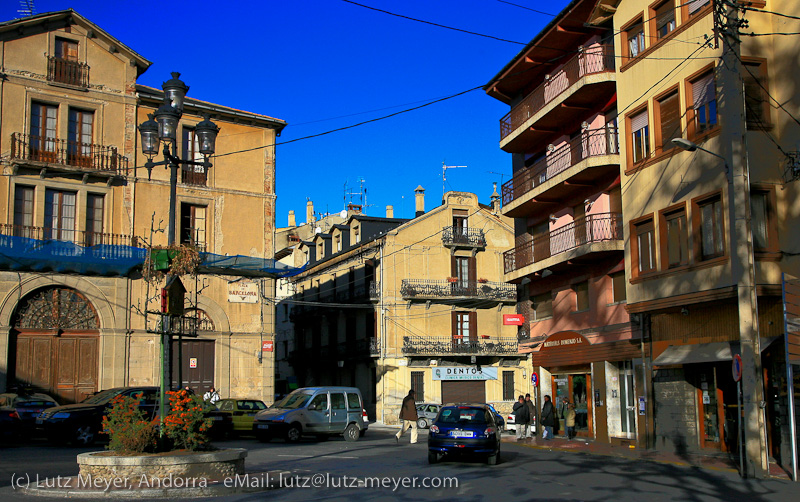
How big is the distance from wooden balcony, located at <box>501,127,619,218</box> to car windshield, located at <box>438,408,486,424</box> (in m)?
9.65

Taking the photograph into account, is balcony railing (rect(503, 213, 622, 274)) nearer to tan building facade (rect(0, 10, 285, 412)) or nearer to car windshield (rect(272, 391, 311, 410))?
car windshield (rect(272, 391, 311, 410))

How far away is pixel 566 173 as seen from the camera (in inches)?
1022

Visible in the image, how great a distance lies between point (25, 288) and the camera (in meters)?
29.4

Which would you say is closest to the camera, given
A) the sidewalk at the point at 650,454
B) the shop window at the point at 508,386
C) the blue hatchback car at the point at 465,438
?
the sidewalk at the point at 650,454

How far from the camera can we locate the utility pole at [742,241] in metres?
15.7

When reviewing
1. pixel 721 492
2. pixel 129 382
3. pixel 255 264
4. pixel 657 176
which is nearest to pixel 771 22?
pixel 657 176

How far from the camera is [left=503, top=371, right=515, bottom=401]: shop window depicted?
160 ft

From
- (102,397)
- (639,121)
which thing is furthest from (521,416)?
(102,397)

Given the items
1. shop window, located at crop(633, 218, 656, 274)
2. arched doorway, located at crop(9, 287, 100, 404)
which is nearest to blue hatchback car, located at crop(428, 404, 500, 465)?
shop window, located at crop(633, 218, 656, 274)

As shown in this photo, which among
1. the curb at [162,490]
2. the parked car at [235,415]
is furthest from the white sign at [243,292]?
the curb at [162,490]

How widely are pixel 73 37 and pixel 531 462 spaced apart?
25.5 metres

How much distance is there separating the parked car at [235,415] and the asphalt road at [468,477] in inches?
216

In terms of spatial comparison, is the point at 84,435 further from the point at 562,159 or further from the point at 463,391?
the point at 463,391

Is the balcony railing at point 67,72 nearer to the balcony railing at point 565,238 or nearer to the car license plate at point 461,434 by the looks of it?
the balcony railing at point 565,238
